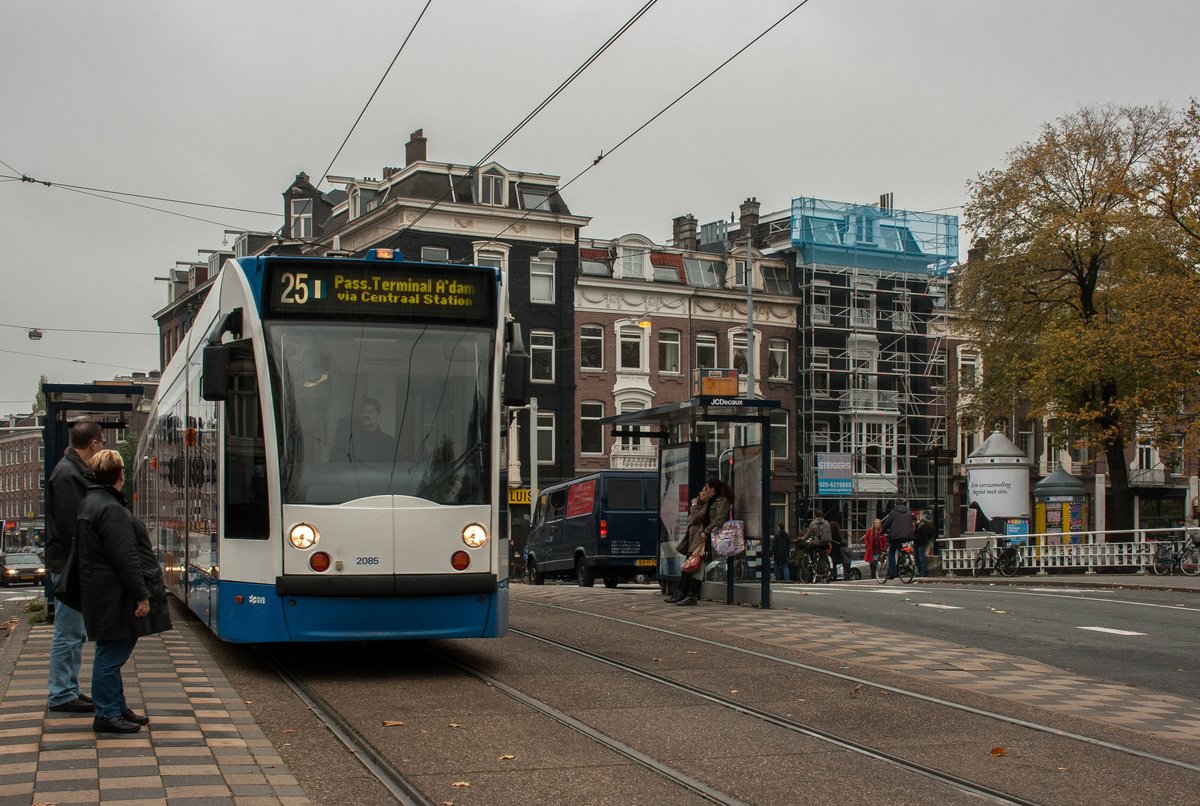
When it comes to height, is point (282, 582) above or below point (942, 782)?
above

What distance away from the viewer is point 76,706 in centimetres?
808

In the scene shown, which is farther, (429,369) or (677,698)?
(429,369)

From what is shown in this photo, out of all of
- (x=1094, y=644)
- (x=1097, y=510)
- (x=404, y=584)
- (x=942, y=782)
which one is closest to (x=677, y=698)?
(x=404, y=584)

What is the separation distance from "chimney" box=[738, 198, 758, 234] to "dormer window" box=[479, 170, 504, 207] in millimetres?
13717

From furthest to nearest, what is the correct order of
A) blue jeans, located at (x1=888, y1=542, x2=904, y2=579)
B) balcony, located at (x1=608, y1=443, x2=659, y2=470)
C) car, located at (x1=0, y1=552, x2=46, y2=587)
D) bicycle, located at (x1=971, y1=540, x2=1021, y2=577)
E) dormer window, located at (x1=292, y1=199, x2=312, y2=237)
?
dormer window, located at (x1=292, y1=199, x2=312, y2=237)
balcony, located at (x1=608, y1=443, x2=659, y2=470)
car, located at (x1=0, y1=552, x2=46, y2=587)
bicycle, located at (x1=971, y1=540, x2=1021, y2=577)
blue jeans, located at (x1=888, y1=542, x2=904, y2=579)

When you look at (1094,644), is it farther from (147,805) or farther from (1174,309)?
(1174,309)

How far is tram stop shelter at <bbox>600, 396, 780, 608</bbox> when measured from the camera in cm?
1675

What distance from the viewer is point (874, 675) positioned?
11.2m

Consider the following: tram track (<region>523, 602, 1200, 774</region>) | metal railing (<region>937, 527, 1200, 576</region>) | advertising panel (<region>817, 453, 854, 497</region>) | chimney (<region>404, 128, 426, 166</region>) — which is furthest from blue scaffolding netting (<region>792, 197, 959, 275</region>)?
tram track (<region>523, 602, 1200, 774</region>)

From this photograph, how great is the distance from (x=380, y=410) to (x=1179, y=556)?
24.5 m

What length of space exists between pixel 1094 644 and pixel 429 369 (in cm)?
766

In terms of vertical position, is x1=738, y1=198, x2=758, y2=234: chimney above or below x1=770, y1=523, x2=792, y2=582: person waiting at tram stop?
above

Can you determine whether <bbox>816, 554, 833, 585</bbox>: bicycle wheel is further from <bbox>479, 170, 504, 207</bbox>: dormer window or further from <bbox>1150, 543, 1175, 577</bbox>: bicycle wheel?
<bbox>479, 170, 504, 207</bbox>: dormer window

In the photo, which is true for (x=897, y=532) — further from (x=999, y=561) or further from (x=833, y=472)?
(x=833, y=472)
